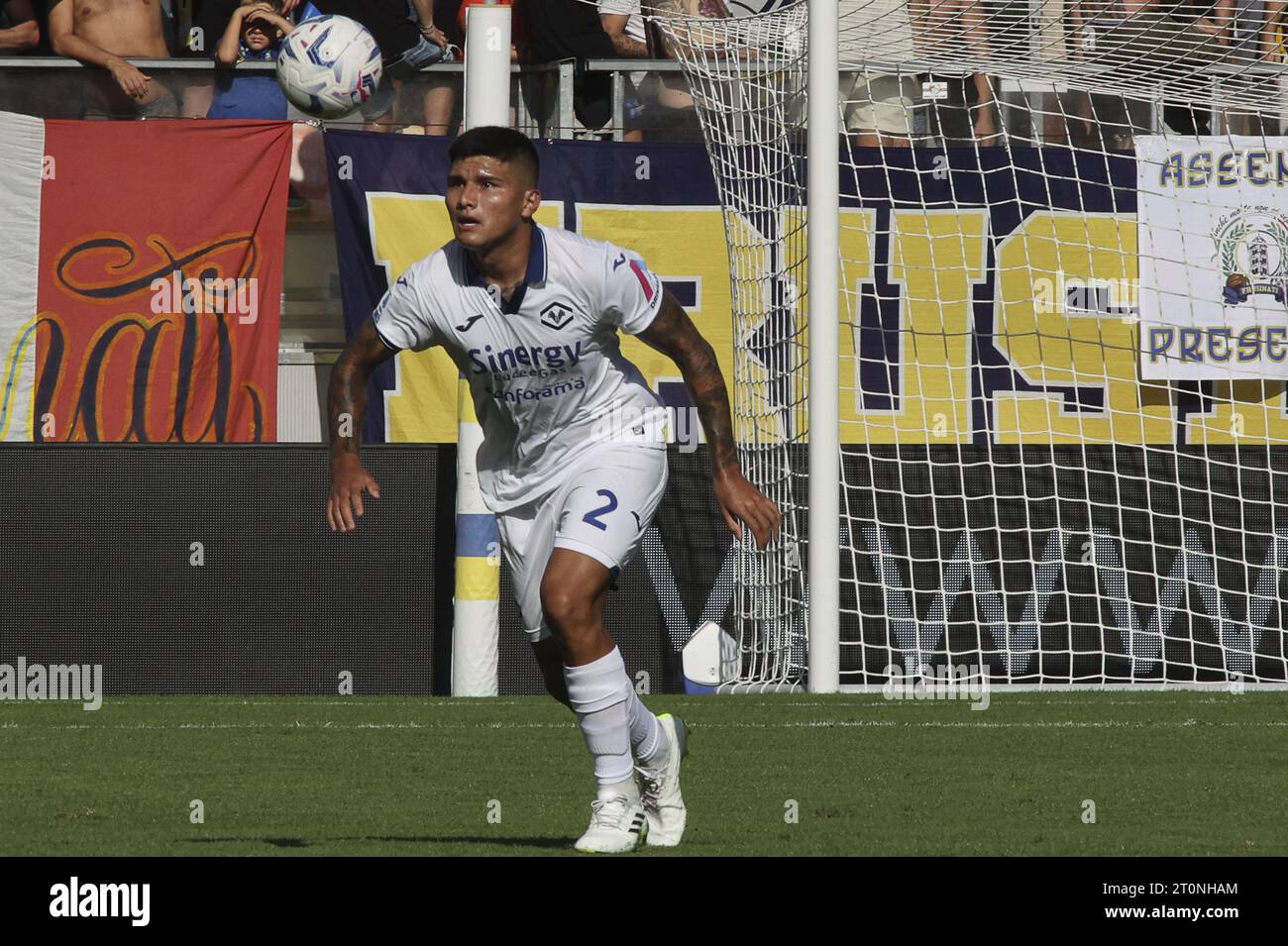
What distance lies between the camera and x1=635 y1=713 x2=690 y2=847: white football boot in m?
5.47

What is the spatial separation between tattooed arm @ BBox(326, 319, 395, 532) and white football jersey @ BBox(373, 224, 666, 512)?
0.09 meters

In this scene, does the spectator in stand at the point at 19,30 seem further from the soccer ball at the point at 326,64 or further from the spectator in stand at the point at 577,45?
the spectator in stand at the point at 577,45

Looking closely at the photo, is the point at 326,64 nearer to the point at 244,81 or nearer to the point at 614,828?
the point at 244,81

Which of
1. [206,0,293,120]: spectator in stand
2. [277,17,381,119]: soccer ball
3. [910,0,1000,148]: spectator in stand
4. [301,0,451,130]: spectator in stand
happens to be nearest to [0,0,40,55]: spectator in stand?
[206,0,293,120]: spectator in stand

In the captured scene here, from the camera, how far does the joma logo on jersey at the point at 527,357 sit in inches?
221

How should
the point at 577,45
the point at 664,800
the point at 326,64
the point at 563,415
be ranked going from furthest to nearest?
the point at 577,45 < the point at 326,64 < the point at 563,415 < the point at 664,800

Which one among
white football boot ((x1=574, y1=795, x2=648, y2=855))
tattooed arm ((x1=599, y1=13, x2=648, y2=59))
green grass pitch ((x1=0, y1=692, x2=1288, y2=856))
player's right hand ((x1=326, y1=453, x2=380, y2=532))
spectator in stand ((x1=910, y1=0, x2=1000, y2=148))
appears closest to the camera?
white football boot ((x1=574, y1=795, x2=648, y2=855))

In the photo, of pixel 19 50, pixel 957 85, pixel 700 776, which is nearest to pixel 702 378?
pixel 700 776

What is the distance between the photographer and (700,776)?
7008 mm

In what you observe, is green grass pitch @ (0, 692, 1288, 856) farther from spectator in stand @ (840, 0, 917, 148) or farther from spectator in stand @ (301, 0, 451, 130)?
spectator in stand @ (301, 0, 451, 130)

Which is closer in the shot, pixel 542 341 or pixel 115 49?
pixel 542 341

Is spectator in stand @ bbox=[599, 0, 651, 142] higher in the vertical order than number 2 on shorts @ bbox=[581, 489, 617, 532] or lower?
higher

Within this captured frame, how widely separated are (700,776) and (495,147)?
249 cm
